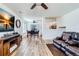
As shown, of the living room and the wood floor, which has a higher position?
the living room

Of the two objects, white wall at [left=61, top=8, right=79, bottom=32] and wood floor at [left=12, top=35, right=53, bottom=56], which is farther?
white wall at [left=61, top=8, right=79, bottom=32]

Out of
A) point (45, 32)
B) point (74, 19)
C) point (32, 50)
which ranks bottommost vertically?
point (32, 50)

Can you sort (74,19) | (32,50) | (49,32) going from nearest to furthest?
(32,50) → (74,19) → (49,32)

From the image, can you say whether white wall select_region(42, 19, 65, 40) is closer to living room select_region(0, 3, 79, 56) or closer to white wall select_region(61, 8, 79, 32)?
living room select_region(0, 3, 79, 56)

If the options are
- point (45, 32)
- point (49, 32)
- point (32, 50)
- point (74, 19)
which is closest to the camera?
point (32, 50)

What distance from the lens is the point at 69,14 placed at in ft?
17.2

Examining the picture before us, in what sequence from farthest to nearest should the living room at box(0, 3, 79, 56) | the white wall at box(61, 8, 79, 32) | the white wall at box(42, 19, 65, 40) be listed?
the white wall at box(42, 19, 65, 40) < the white wall at box(61, 8, 79, 32) < the living room at box(0, 3, 79, 56)

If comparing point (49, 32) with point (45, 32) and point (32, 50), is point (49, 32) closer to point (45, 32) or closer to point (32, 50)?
point (45, 32)

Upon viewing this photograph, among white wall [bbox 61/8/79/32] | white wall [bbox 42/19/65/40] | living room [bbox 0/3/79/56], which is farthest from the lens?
white wall [bbox 42/19/65/40]

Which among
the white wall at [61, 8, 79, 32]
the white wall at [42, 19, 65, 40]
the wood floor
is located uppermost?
the white wall at [61, 8, 79, 32]

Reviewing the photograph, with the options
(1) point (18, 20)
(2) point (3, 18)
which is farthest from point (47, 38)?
(2) point (3, 18)

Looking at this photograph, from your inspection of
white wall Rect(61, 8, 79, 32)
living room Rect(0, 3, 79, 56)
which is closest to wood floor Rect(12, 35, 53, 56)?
living room Rect(0, 3, 79, 56)

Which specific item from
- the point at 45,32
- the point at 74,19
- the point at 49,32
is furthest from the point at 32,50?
the point at 45,32

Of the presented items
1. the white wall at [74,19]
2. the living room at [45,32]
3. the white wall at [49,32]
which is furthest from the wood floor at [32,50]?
the white wall at [49,32]
